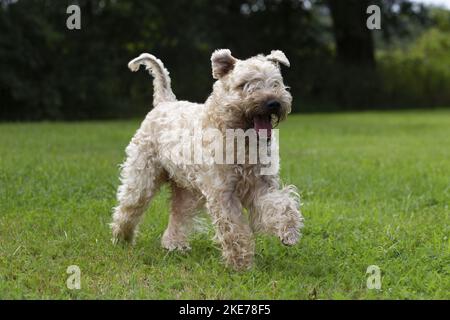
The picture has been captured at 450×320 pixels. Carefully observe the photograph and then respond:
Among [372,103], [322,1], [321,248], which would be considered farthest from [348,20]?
[321,248]

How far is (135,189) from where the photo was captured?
591 cm

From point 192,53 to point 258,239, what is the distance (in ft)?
63.3

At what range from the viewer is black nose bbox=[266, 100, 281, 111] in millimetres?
4703

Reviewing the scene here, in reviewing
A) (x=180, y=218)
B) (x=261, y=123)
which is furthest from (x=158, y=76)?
(x=261, y=123)

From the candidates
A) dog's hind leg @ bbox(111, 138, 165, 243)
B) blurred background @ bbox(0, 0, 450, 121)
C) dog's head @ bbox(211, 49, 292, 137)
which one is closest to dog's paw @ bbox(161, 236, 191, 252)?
dog's hind leg @ bbox(111, 138, 165, 243)

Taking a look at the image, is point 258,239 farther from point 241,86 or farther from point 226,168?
point 241,86

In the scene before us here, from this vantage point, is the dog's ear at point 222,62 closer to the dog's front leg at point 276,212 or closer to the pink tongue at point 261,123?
the pink tongue at point 261,123

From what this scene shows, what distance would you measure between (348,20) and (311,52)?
6.61 ft

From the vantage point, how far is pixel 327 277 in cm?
481

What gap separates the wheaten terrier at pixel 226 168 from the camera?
15.8 feet

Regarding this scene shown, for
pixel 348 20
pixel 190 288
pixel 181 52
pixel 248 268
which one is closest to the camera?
pixel 190 288

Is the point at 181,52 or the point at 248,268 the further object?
the point at 181,52

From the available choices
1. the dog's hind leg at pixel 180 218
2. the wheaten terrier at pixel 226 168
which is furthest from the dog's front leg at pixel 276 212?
the dog's hind leg at pixel 180 218
